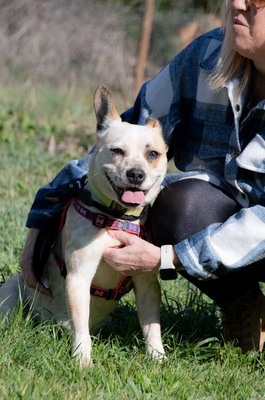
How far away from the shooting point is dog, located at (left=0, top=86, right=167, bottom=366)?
2295 mm

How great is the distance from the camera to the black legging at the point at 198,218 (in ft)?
8.27

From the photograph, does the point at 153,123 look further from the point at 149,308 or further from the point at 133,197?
the point at 149,308

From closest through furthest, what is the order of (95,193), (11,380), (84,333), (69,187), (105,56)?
(11,380)
(84,333)
(95,193)
(69,187)
(105,56)

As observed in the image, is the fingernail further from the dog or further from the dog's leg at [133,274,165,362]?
the dog's leg at [133,274,165,362]

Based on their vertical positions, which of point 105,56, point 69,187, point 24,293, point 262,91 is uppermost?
point 262,91

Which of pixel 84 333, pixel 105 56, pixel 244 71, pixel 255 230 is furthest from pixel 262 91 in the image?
pixel 105 56

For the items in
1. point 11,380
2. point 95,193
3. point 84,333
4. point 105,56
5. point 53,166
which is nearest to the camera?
point 11,380

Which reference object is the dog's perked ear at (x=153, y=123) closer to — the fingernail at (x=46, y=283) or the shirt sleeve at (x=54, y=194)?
the shirt sleeve at (x=54, y=194)

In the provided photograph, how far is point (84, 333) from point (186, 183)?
Result: 2.66 ft

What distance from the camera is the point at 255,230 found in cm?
229

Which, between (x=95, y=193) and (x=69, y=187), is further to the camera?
(x=69, y=187)

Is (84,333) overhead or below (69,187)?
below

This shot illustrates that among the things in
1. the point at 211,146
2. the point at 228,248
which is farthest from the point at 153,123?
the point at 228,248

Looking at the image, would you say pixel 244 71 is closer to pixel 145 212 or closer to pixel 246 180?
pixel 246 180
